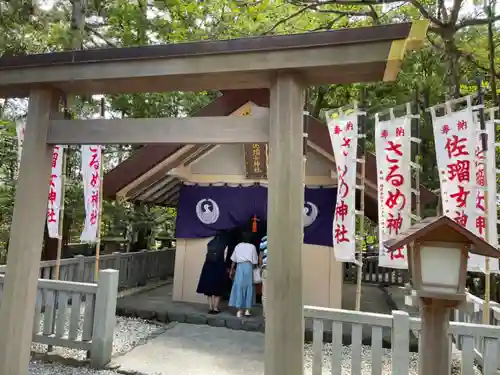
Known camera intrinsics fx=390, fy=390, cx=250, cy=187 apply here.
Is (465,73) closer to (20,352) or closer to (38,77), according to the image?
(38,77)

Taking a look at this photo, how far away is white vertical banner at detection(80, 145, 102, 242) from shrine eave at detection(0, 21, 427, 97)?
10.9 feet

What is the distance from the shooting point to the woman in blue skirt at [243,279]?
769cm

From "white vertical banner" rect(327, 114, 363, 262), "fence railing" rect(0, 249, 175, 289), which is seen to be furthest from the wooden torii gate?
"fence railing" rect(0, 249, 175, 289)

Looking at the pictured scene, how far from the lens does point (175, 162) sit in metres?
8.55

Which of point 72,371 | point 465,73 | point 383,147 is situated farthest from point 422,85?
point 72,371

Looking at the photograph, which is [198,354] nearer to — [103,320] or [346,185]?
[103,320]

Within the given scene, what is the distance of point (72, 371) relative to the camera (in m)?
5.21

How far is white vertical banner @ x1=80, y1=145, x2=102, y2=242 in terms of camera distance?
7262 millimetres

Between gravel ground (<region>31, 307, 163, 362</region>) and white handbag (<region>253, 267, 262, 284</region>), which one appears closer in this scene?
gravel ground (<region>31, 307, 163, 362</region>)

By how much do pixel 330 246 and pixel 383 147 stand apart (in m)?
3.18

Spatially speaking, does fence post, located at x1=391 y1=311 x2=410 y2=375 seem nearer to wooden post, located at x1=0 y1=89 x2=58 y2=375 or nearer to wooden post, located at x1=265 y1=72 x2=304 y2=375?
wooden post, located at x1=265 y1=72 x2=304 y2=375

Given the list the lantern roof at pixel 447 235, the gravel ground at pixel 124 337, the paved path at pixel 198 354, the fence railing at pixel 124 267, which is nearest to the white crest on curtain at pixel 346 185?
the paved path at pixel 198 354

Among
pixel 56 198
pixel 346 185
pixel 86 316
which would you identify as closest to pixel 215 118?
pixel 346 185

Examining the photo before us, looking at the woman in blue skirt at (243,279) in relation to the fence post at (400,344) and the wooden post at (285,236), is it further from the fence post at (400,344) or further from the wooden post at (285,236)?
the wooden post at (285,236)
